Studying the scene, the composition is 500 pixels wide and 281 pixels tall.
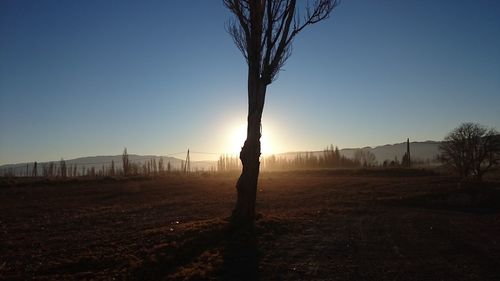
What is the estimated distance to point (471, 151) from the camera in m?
36.9

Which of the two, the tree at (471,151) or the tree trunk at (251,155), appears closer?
the tree trunk at (251,155)

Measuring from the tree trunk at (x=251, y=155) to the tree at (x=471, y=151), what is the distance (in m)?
27.2

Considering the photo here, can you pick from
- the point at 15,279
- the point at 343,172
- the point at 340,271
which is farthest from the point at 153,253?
the point at 343,172

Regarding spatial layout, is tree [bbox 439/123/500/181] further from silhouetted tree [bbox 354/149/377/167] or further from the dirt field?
silhouetted tree [bbox 354/149/377/167]

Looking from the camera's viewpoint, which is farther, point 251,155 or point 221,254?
point 251,155

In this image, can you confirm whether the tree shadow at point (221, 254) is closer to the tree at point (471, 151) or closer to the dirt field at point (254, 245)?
the dirt field at point (254, 245)

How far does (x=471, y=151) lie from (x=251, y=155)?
29.3 meters

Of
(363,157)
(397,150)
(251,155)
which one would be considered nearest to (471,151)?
(251,155)

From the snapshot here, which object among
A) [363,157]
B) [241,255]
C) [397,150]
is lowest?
[241,255]

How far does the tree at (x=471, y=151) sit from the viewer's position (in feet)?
118

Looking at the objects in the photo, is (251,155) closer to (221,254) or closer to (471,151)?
(221,254)

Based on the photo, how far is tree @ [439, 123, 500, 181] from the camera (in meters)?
36.0

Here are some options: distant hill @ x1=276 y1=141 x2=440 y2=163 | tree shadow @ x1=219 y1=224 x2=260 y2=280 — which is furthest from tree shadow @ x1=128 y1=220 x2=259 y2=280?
distant hill @ x1=276 y1=141 x2=440 y2=163

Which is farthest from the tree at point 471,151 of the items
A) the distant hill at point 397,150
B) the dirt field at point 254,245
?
the distant hill at point 397,150
